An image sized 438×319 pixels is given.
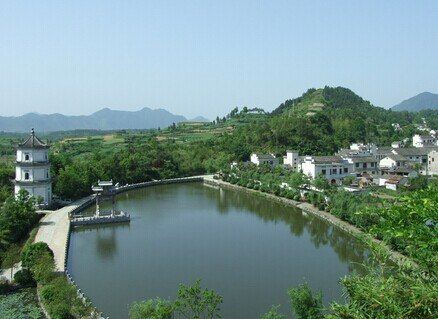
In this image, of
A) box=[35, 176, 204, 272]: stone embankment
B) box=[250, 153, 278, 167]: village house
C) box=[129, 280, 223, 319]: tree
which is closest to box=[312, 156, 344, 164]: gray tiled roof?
box=[250, 153, 278, 167]: village house

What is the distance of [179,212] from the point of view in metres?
22.8

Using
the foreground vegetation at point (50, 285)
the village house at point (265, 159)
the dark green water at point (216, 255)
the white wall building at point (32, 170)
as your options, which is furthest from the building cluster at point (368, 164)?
the foreground vegetation at point (50, 285)

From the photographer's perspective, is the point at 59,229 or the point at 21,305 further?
the point at 59,229

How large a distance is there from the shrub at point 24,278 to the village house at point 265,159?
24.6m

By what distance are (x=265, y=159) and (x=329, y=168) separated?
7221 mm

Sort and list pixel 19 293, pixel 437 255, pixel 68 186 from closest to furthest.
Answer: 1. pixel 437 255
2. pixel 19 293
3. pixel 68 186

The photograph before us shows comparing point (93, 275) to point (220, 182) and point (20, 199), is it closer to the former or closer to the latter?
point (20, 199)

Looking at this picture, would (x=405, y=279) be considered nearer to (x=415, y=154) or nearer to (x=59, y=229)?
(x=59, y=229)

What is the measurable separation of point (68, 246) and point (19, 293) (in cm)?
482

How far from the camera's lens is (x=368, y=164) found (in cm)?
3150

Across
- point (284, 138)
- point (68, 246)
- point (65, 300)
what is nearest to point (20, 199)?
point (68, 246)

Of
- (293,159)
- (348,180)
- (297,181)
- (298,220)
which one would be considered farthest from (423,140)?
(298,220)

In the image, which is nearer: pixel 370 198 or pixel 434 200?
pixel 434 200

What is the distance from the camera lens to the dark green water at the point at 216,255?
11844 millimetres
